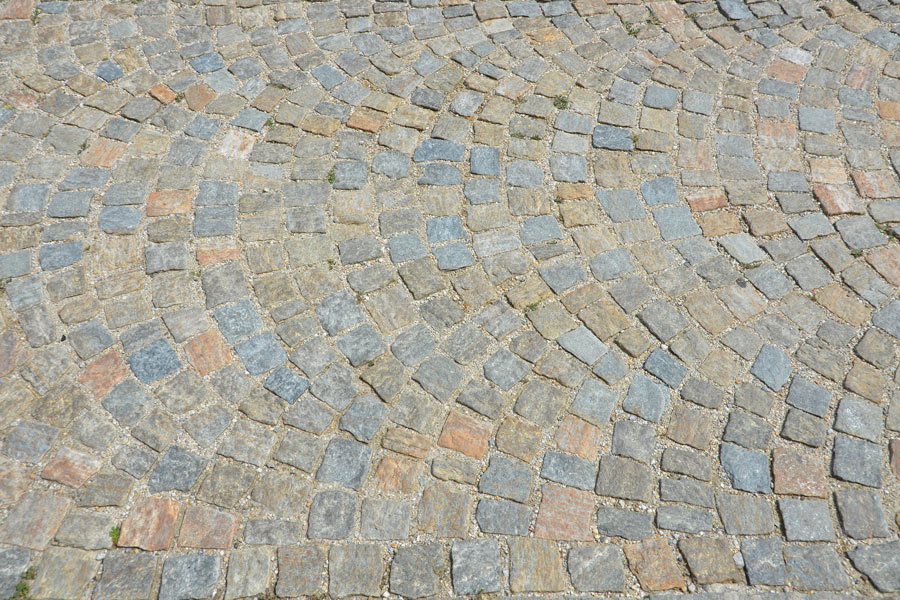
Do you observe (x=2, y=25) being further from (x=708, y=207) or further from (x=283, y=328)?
(x=708, y=207)

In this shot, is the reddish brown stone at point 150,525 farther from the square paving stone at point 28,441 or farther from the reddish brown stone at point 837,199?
the reddish brown stone at point 837,199

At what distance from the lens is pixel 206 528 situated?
2.93m

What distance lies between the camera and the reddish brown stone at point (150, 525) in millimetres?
2863

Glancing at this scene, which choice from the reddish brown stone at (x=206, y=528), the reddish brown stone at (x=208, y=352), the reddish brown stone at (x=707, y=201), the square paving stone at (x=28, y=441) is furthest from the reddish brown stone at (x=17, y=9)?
the reddish brown stone at (x=707, y=201)

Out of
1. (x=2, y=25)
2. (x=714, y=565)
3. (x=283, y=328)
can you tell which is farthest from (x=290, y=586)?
(x=2, y=25)

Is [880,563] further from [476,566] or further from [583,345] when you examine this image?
[476,566]

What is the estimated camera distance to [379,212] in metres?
4.17

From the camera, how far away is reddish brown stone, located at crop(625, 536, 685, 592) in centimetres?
284

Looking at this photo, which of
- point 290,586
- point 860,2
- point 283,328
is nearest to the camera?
point 290,586

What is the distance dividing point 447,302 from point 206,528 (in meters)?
1.68

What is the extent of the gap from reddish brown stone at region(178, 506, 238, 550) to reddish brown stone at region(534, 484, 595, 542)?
1362 mm

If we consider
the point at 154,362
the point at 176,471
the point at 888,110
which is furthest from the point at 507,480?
the point at 888,110

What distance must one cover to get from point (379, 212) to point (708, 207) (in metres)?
2.10

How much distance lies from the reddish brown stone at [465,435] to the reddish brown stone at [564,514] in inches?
14.5
